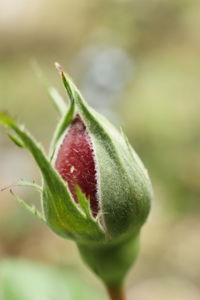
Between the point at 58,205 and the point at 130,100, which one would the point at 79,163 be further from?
the point at 130,100

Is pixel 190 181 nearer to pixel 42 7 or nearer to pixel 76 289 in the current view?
pixel 76 289

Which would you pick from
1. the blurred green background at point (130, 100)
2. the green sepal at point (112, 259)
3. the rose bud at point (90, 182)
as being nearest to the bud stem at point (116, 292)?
the green sepal at point (112, 259)

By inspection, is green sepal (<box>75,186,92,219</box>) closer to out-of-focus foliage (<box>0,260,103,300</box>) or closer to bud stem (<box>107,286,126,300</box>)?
bud stem (<box>107,286,126,300</box>)

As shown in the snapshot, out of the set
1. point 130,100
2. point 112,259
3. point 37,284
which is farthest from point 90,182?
point 130,100

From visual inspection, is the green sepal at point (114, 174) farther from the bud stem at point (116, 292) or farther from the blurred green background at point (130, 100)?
the blurred green background at point (130, 100)

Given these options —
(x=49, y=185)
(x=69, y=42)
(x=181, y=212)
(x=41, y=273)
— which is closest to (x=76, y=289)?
(x=41, y=273)

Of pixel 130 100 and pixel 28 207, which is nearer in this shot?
pixel 28 207

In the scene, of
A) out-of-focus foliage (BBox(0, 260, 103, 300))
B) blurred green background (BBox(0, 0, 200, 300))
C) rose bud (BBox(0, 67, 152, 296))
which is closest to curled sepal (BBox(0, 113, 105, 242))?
rose bud (BBox(0, 67, 152, 296))
